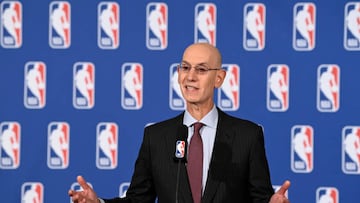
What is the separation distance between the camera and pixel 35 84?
3402 millimetres

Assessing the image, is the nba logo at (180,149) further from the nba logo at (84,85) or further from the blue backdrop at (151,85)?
the nba logo at (84,85)

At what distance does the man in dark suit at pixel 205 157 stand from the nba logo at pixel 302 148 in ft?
4.20

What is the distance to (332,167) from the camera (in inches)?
130

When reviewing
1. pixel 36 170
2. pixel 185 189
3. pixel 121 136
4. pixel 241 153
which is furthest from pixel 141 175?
pixel 36 170

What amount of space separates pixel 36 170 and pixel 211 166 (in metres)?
1.75

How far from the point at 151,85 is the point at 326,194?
118cm

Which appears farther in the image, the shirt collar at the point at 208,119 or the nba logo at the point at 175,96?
the nba logo at the point at 175,96

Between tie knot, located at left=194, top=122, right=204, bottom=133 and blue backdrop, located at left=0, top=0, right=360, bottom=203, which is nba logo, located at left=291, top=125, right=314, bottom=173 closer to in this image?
blue backdrop, located at left=0, top=0, right=360, bottom=203

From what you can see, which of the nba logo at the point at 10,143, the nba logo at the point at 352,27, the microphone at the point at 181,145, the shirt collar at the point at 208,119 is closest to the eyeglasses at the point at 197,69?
the shirt collar at the point at 208,119

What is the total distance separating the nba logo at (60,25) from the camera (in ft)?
11.2

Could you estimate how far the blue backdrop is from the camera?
10.8 ft

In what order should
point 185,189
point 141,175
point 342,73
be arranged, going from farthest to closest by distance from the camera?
point 342,73 < point 141,175 < point 185,189

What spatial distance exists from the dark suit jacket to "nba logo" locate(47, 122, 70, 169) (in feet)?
4.59

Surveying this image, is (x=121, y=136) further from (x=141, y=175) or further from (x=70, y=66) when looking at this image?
(x=141, y=175)
